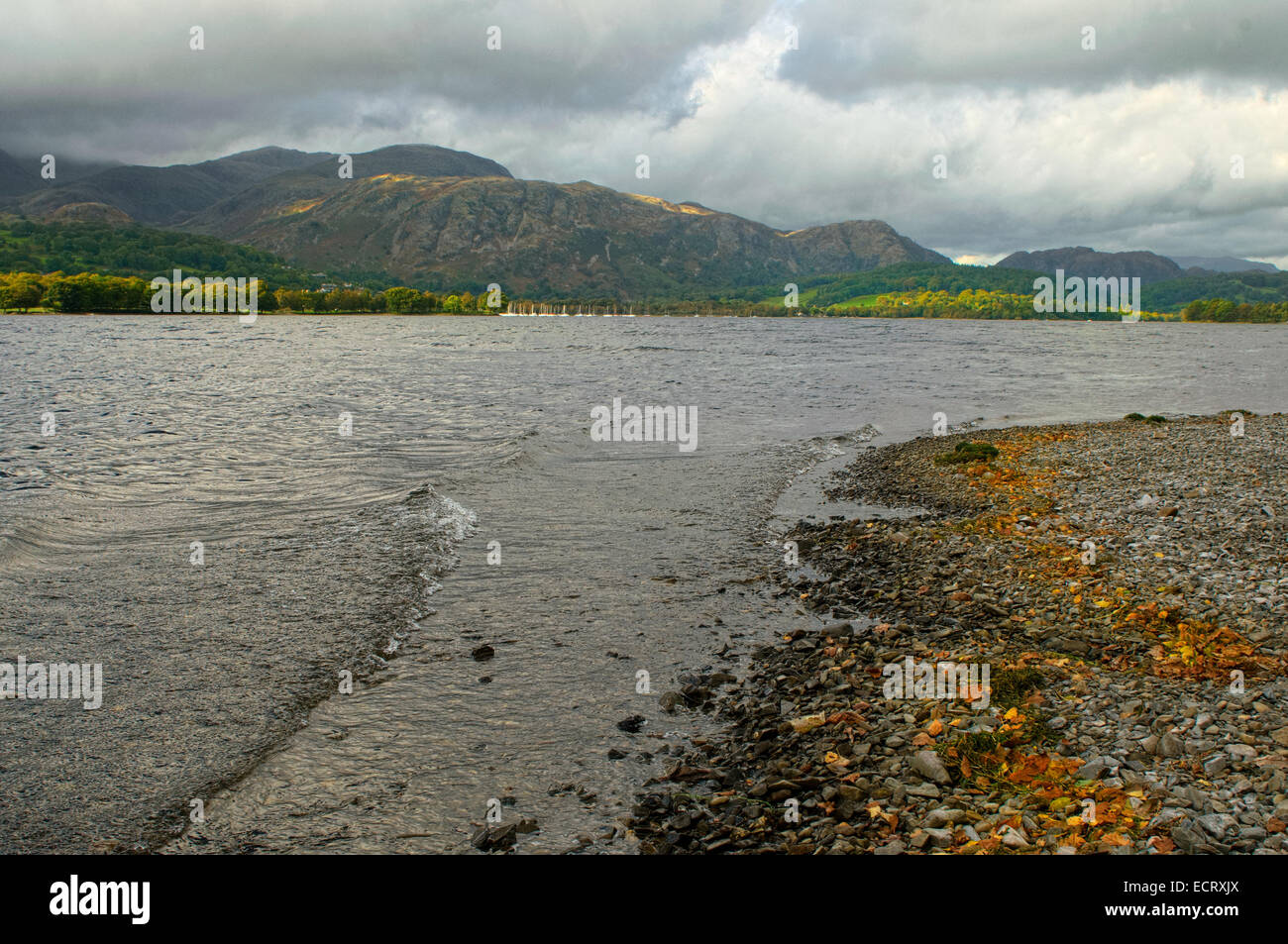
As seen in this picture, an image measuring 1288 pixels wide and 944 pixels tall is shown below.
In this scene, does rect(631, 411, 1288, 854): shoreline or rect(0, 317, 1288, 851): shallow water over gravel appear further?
rect(0, 317, 1288, 851): shallow water over gravel

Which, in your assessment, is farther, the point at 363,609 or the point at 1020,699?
the point at 363,609

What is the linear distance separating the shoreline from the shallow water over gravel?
1220 mm

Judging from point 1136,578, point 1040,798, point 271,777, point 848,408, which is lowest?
point 271,777

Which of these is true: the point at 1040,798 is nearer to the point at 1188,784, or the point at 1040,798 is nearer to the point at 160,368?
the point at 1188,784

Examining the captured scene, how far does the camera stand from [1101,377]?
79.0 m

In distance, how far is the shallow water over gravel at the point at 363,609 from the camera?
31.1ft

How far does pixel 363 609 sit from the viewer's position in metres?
15.7

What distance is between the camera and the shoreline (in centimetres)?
750

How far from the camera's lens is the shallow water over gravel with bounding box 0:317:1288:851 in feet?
31.1

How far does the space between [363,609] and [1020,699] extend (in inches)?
471

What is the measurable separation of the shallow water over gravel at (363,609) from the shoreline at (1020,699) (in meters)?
1.22
